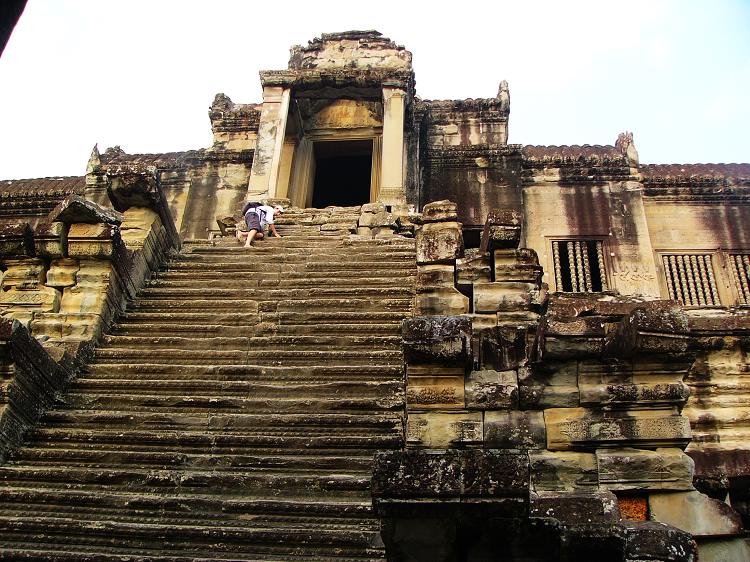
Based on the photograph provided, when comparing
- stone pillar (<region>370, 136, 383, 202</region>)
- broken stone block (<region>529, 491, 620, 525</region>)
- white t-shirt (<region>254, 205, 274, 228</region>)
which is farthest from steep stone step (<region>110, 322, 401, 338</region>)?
stone pillar (<region>370, 136, 383, 202</region>)

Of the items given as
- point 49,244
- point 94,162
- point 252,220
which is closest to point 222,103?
point 94,162

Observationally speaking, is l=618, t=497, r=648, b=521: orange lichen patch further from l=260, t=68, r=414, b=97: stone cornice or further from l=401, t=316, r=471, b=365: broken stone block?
l=260, t=68, r=414, b=97: stone cornice

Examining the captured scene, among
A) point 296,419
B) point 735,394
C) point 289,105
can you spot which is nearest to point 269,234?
point 289,105

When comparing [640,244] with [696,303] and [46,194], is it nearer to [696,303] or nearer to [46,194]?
[696,303]

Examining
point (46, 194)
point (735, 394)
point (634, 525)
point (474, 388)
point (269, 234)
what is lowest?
point (634, 525)

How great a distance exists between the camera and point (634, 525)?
3848 millimetres

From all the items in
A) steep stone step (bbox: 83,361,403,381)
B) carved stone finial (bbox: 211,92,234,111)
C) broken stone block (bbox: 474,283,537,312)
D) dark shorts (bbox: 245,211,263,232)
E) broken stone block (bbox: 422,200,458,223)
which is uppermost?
carved stone finial (bbox: 211,92,234,111)

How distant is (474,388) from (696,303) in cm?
1024

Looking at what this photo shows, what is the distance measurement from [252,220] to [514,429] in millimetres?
6856

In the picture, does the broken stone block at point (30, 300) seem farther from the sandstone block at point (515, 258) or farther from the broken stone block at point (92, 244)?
the sandstone block at point (515, 258)

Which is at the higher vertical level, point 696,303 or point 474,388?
point 696,303

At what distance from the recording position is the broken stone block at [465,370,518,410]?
4656 millimetres

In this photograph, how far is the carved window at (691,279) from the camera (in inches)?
535

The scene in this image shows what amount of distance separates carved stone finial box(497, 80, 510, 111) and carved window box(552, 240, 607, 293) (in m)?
3.76
